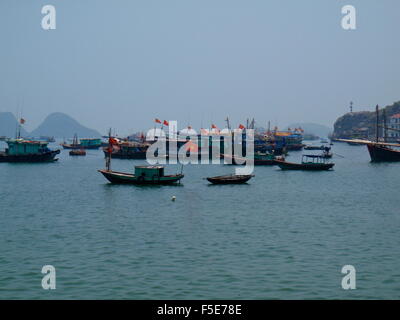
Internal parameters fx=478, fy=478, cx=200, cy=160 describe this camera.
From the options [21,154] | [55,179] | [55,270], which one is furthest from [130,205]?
[21,154]

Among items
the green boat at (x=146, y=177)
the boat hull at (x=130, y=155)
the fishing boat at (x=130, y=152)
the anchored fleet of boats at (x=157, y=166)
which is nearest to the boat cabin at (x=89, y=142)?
the anchored fleet of boats at (x=157, y=166)

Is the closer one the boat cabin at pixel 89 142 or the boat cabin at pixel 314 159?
the boat cabin at pixel 314 159

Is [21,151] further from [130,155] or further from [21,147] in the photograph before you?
[130,155]

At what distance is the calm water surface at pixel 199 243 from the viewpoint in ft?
71.6

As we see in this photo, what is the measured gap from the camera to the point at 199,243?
29844 mm

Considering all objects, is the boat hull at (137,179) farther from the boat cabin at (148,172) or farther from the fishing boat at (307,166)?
the fishing boat at (307,166)

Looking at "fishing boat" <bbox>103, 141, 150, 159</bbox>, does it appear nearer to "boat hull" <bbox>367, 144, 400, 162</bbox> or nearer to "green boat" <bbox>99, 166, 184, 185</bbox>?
"boat hull" <bbox>367, 144, 400, 162</bbox>

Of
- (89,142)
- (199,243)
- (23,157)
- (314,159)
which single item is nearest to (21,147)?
(23,157)

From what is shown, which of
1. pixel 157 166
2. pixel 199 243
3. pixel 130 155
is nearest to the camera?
pixel 199 243

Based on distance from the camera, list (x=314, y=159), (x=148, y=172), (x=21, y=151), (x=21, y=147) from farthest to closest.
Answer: (x=314, y=159), (x=21, y=147), (x=21, y=151), (x=148, y=172)

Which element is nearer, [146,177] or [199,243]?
[199,243]

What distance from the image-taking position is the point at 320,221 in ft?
124

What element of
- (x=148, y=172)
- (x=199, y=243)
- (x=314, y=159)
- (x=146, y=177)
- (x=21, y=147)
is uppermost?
(x=21, y=147)
